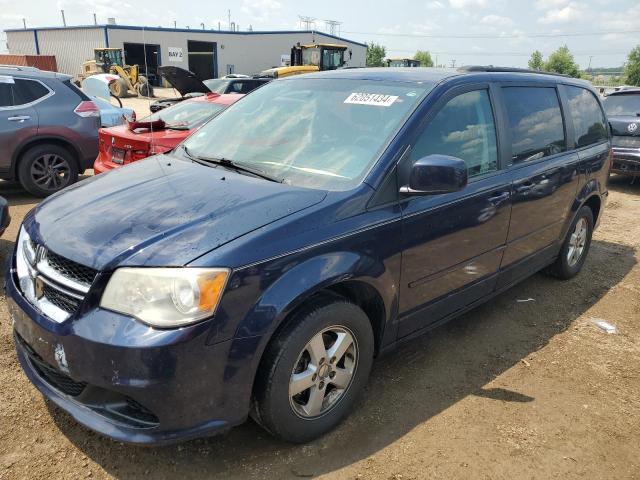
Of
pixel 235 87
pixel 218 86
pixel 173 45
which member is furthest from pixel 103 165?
pixel 173 45

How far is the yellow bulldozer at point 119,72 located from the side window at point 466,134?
21.2 m

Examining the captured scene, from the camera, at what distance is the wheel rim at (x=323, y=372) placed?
2.44m

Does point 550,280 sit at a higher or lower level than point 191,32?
lower

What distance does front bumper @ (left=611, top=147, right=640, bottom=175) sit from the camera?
880 cm

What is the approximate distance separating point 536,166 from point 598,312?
149 centimetres

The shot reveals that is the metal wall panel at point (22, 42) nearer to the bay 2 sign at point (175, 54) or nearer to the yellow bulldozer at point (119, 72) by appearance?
the yellow bulldozer at point (119, 72)

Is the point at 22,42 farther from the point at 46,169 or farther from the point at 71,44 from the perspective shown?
the point at 46,169

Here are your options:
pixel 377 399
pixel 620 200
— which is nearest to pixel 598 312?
pixel 377 399

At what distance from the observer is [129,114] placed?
359 inches

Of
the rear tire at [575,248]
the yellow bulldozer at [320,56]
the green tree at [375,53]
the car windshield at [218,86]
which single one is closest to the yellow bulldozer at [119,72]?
the yellow bulldozer at [320,56]

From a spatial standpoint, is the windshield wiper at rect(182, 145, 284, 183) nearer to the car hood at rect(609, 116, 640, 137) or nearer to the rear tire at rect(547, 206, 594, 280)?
the rear tire at rect(547, 206, 594, 280)

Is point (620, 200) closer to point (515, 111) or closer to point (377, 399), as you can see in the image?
point (515, 111)

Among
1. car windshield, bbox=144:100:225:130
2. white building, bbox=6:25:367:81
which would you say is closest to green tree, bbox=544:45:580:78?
white building, bbox=6:25:367:81

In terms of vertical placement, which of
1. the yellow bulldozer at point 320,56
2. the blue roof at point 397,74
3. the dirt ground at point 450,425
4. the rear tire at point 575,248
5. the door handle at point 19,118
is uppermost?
the yellow bulldozer at point 320,56
